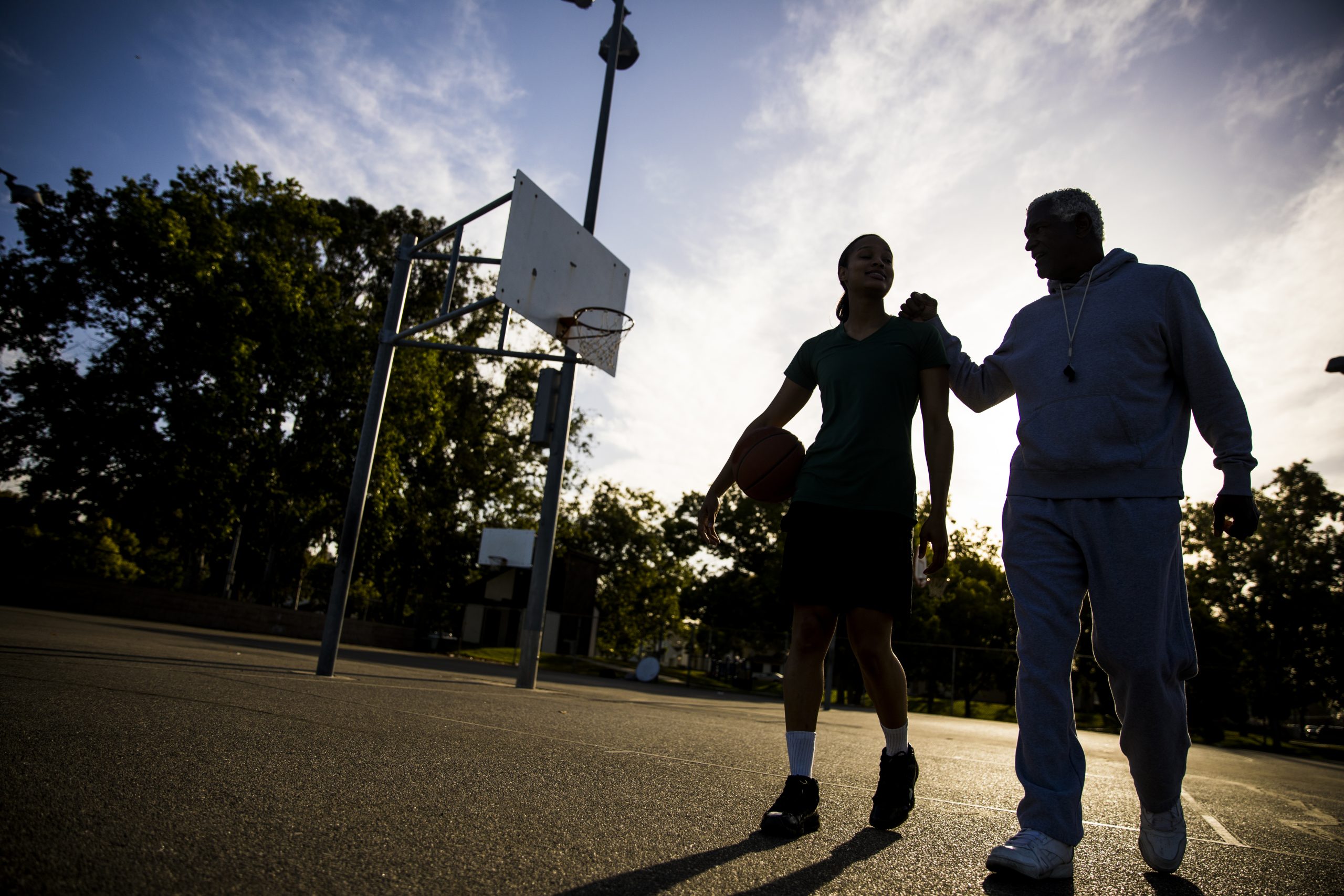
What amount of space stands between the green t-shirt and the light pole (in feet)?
25.1

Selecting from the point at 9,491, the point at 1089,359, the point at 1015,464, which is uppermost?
the point at 9,491

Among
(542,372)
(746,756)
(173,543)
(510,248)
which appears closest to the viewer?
(746,756)

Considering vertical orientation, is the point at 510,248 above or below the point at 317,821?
above

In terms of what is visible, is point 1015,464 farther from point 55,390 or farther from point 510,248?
point 55,390

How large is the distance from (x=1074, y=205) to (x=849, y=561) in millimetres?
1510

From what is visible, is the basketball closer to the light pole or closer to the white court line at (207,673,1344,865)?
the white court line at (207,673,1344,865)

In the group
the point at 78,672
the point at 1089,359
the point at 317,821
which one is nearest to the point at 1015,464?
the point at 1089,359

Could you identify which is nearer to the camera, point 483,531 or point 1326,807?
point 1326,807

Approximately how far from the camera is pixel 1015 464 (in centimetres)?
267

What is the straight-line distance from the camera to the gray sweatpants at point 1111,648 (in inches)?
90.4

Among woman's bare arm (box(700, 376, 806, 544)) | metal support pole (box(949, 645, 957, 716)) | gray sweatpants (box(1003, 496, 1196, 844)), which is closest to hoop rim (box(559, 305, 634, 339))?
woman's bare arm (box(700, 376, 806, 544))

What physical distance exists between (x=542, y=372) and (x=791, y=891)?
9.56 m

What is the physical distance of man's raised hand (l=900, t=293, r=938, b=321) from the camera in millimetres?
3121

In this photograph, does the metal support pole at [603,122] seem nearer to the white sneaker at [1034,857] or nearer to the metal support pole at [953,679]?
the white sneaker at [1034,857]
